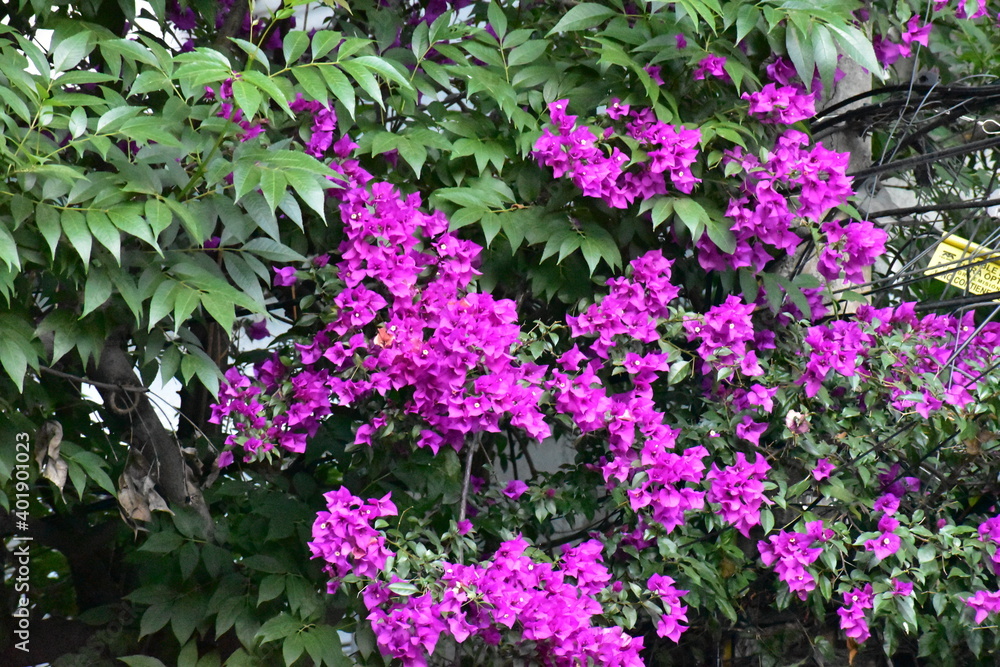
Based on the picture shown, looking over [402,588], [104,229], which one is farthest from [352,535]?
[104,229]

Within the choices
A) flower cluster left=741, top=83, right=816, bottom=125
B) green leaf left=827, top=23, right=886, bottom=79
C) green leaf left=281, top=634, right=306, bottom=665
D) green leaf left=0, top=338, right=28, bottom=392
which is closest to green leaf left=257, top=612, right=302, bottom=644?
green leaf left=281, top=634, right=306, bottom=665

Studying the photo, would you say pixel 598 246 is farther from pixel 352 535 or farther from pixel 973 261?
pixel 973 261

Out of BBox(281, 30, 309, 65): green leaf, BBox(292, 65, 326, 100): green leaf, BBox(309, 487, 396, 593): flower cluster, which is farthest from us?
BBox(309, 487, 396, 593): flower cluster

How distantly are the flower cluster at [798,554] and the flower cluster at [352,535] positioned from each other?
713 mm

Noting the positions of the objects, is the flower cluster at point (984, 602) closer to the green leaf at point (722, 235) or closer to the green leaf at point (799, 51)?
the green leaf at point (722, 235)

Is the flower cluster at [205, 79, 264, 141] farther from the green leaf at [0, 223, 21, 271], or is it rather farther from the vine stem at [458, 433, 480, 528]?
the vine stem at [458, 433, 480, 528]

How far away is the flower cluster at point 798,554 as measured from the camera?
1.84 metres

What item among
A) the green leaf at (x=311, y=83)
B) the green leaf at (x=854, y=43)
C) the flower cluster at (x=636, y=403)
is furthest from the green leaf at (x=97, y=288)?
the green leaf at (x=854, y=43)

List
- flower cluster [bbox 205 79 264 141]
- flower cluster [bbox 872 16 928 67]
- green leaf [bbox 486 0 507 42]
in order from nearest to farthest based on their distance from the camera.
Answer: flower cluster [bbox 205 79 264 141]
green leaf [bbox 486 0 507 42]
flower cluster [bbox 872 16 928 67]

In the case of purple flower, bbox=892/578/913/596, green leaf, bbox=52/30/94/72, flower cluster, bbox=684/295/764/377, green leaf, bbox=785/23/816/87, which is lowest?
purple flower, bbox=892/578/913/596

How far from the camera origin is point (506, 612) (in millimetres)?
1610

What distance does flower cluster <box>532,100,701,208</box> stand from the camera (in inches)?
70.0

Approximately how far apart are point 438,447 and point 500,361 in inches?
8.4

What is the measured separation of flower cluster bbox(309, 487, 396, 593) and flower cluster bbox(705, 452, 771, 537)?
60cm
